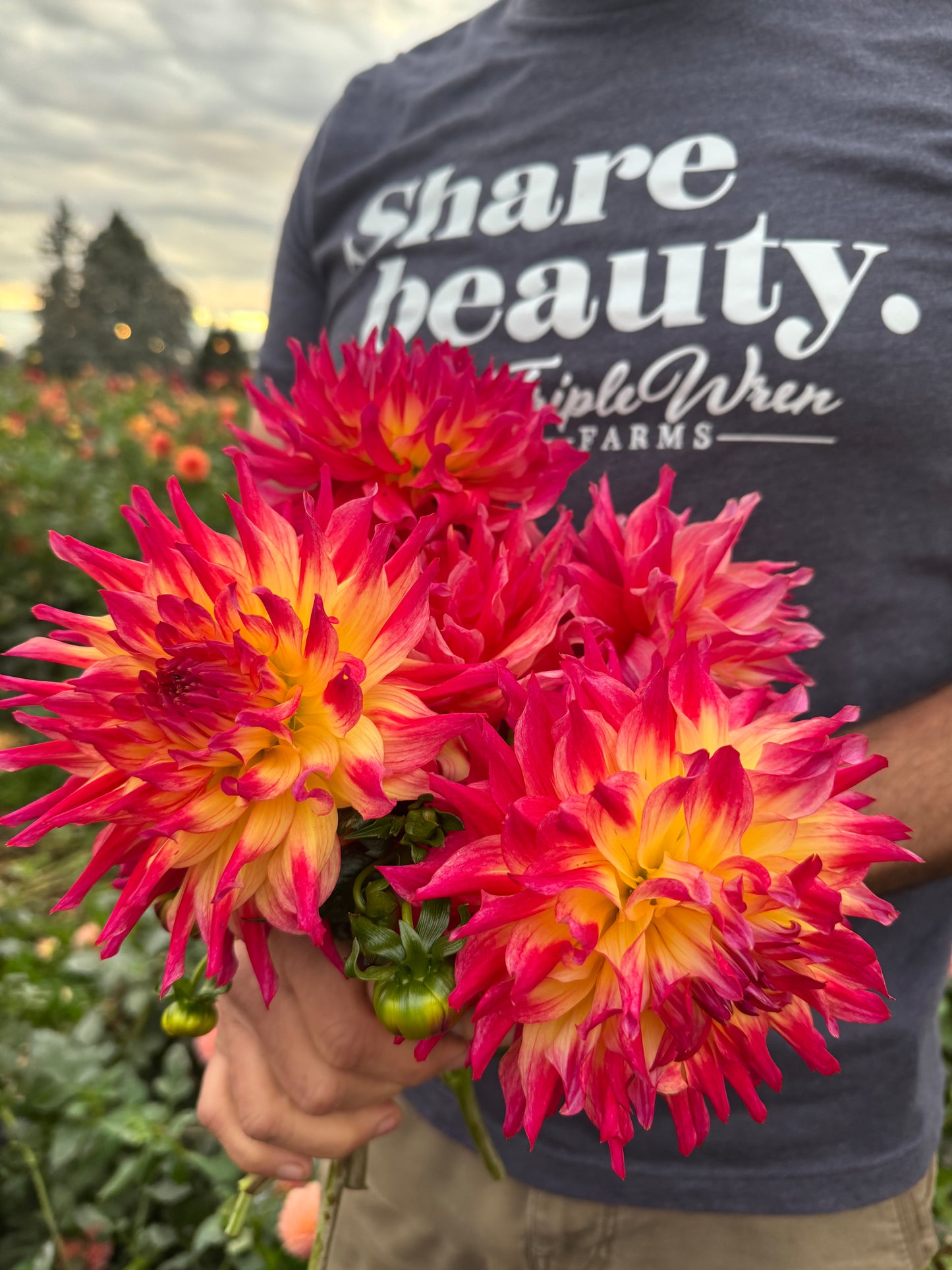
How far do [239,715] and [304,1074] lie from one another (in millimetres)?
336

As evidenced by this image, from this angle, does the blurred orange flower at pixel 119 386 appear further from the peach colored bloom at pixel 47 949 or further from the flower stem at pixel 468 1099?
the flower stem at pixel 468 1099

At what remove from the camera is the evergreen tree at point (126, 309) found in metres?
15.1

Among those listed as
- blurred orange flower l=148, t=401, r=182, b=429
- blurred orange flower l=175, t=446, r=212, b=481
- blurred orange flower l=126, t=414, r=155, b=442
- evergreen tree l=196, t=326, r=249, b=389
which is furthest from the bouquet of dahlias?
evergreen tree l=196, t=326, r=249, b=389

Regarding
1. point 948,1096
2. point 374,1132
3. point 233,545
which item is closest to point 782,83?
point 233,545

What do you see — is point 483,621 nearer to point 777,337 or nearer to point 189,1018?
point 189,1018

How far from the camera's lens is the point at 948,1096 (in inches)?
63.4

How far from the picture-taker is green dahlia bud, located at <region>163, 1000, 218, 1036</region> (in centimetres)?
60

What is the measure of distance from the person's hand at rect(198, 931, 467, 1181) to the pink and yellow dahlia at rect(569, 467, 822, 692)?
0.29 m

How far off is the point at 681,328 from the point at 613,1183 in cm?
86

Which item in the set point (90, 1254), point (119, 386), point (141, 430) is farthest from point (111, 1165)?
point (119, 386)

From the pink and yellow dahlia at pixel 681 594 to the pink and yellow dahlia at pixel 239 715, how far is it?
0.12 meters

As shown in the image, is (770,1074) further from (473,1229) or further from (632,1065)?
(473,1229)

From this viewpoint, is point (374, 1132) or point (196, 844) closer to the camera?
point (196, 844)

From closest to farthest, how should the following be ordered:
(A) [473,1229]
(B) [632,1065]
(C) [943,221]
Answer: (B) [632,1065] → (C) [943,221] → (A) [473,1229]
